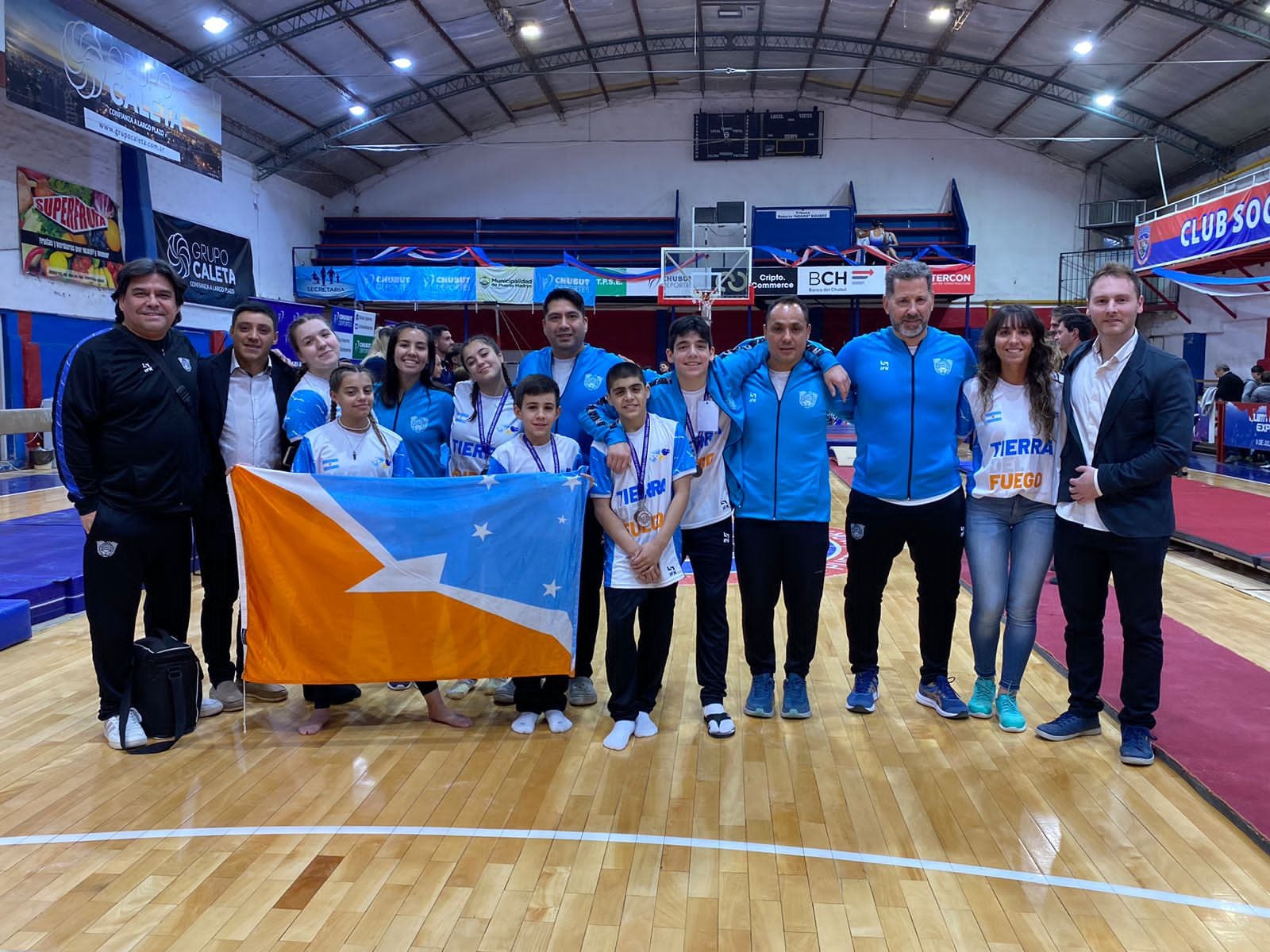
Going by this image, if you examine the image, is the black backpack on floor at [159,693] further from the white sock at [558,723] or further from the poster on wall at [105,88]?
the poster on wall at [105,88]

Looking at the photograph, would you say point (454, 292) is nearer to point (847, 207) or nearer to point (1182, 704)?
point (847, 207)

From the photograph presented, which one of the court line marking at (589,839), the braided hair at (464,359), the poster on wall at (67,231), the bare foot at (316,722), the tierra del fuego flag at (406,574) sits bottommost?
the court line marking at (589,839)

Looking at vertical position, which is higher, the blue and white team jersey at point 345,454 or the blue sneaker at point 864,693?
the blue and white team jersey at point 345,454

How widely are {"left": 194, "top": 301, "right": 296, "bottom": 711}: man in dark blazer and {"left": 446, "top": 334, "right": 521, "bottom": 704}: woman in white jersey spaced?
2.16 feet

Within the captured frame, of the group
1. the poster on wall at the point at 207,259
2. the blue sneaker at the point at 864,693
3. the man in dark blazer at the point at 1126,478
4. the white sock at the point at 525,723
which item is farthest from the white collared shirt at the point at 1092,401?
the poster on wall at the point at 207,259

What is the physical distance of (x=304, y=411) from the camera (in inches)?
128

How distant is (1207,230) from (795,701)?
13019 mm

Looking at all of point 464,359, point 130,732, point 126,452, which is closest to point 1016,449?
point 464,359

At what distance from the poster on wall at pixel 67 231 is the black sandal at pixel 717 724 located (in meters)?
12.6

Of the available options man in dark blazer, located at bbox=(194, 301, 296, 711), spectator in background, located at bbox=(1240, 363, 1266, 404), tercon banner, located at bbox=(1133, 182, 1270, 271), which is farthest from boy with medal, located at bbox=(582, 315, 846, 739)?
spectator in background, located at bbox=(1240, 363, 1266, 404)

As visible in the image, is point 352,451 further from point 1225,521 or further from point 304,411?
point 1225,521

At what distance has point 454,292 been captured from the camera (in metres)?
16.6

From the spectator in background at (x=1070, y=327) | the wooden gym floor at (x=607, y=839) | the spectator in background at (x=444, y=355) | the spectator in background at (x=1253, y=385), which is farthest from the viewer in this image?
the spectator in background at (x=1253, y=385)

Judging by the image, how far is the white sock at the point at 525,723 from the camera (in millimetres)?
3135
